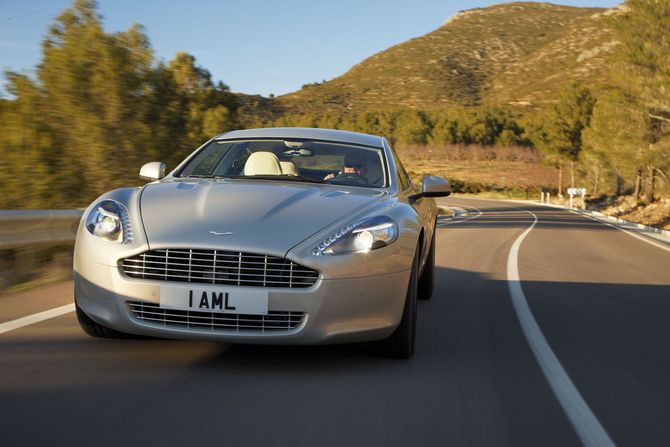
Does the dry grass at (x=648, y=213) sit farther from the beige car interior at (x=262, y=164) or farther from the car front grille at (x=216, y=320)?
the car front grille at (x=216, y=320)

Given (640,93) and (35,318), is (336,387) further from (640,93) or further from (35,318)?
(640,93)

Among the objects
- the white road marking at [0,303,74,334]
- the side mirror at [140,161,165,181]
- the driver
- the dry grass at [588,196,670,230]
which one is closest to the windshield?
the driver

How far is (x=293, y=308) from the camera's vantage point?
4.24 metres

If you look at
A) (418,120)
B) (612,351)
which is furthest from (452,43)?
(612,351)

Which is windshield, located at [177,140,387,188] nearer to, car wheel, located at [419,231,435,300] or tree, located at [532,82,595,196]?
car wheel, located at [419,231,435,300]

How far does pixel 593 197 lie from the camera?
6794cm

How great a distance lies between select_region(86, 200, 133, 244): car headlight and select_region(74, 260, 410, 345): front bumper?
7.1 inches

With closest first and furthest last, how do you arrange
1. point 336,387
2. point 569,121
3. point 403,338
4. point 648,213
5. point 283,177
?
point 336,387 < point 403,338 < point 283,177 < point 648,213 < point 569,121

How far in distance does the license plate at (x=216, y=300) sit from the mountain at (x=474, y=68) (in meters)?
104

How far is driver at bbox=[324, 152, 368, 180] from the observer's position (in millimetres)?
5980

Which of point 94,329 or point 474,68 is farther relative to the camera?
point 474,68

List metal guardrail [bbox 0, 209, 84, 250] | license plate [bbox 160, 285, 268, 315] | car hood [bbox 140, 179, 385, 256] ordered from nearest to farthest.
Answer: license plate [bbox 160, 285, 268, 315], car hood [bbox 140, 179, 385, 256], metal guardrail [bbox 0, 209, 84, 250]

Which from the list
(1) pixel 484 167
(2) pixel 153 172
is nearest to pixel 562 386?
(2) pixel 153 172

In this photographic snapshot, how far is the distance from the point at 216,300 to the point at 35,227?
4.55 m
